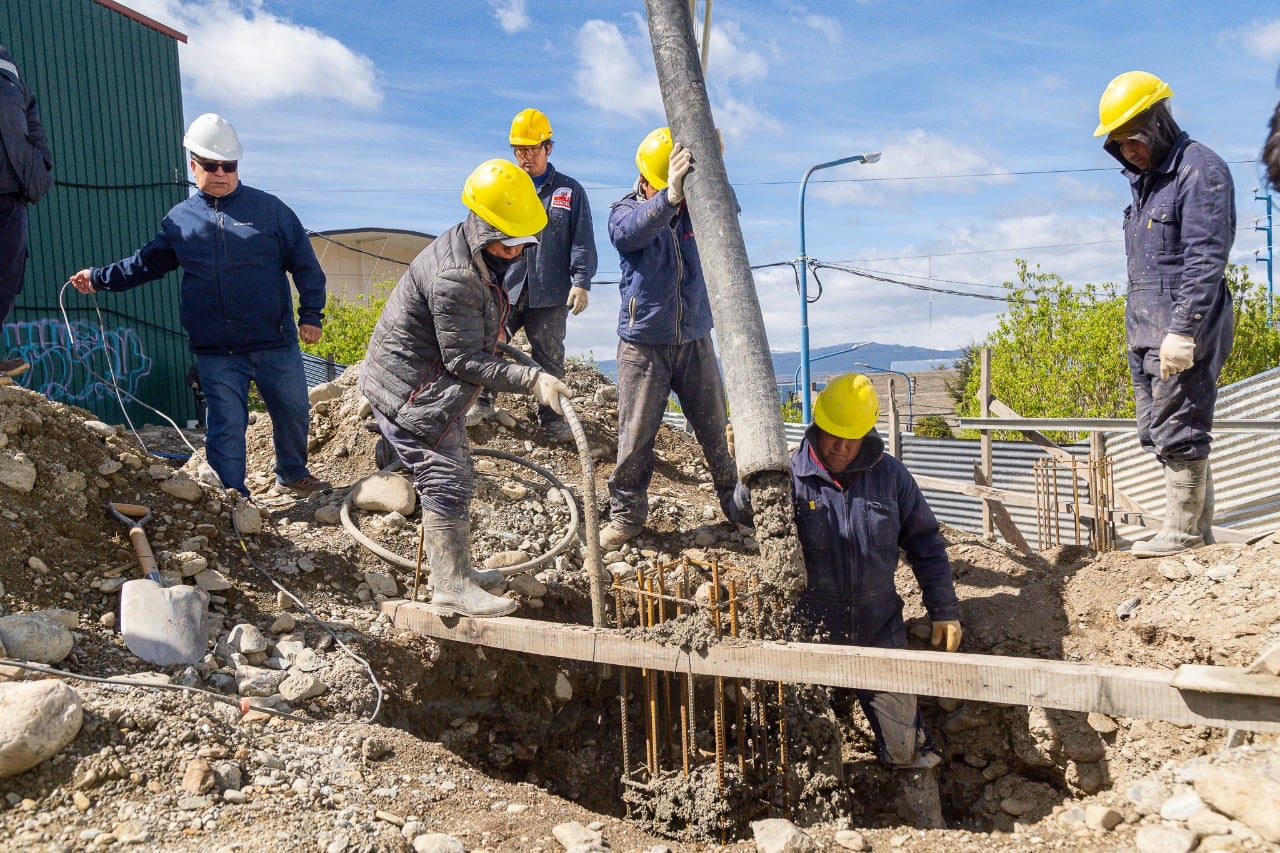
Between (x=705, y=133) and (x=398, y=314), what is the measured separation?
1492 millimetres

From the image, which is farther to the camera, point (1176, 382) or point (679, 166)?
point (1176, 382)

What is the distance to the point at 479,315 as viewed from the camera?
391 centimetres

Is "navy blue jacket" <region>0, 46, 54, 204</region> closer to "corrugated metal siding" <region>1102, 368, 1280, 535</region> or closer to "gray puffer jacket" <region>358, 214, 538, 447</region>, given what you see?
"gray puffer jacket" <region>358, 214, 538, 447</region>

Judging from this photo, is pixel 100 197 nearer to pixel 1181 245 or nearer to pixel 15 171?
pixel 15 171

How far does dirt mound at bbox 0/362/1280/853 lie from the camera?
9.22 ft

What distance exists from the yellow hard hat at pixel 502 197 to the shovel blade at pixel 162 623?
1.93 m

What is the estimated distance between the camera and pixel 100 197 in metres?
10.6

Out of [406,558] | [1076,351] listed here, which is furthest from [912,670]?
[1076,351]

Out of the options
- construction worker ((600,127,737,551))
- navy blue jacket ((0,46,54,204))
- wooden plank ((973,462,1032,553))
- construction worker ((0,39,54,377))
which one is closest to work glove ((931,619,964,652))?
construction worker ((600,127,737,551))

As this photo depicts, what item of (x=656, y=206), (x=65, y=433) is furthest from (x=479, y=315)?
(x=65, y=433)

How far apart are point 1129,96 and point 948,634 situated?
2424 millimetres

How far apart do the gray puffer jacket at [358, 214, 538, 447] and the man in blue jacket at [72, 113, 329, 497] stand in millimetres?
1085

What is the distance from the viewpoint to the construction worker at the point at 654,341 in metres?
4.69

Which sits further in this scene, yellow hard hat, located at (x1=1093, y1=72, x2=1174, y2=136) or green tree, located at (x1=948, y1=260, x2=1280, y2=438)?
green tree, located at (x1=948, y1=260, x2=1280, y2=438)
